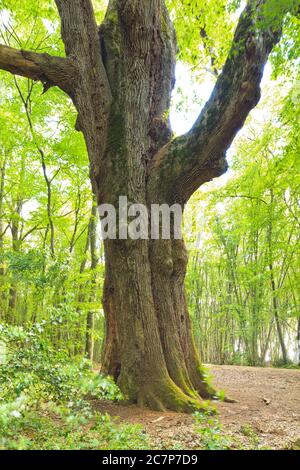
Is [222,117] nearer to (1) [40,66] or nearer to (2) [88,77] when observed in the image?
(2) [88,77]

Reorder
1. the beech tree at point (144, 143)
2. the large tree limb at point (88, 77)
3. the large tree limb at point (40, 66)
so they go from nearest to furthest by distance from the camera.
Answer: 1. the beech tree at point (144, 143)
2. the large tree limb at point (40, 66)
3. the large tree limb at point (88, 77)

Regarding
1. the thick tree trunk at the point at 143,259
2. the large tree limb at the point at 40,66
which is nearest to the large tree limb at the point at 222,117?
the thick tree trunk at the point at 143,259

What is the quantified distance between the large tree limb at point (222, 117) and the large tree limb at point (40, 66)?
162cm

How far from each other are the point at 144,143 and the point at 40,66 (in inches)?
64.7

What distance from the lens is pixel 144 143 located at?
482 cm

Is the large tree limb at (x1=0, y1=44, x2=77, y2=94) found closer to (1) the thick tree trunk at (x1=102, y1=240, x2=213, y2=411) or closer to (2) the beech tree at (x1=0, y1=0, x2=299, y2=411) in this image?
(2) the beech tree at (x1=0, y1=0, x2=299, y2=411)

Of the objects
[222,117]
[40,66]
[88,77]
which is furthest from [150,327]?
[40,66]

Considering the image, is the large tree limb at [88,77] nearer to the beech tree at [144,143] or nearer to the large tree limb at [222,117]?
the beech tree at [144,143]

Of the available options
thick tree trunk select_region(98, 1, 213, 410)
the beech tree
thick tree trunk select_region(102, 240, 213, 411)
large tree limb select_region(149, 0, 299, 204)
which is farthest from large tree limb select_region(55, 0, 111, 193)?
thick tree trunk select_region(102, 240, 213, 411)

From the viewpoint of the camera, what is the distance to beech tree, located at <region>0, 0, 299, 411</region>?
4.02 meters

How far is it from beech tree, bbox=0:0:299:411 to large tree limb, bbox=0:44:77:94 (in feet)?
0.04

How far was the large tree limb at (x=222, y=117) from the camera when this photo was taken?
12.6 ft

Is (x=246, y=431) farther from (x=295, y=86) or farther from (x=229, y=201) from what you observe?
(x=229, y=201)

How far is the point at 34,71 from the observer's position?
14.5 ft
